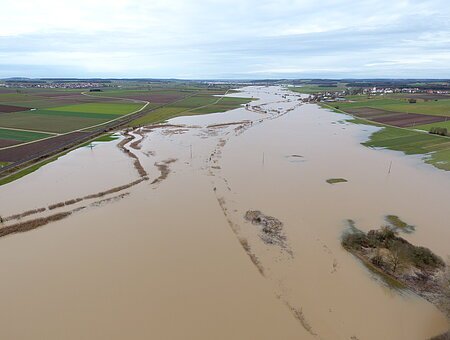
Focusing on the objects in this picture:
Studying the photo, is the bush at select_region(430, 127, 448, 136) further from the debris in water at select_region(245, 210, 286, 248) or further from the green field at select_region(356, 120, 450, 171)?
the debris in water at select_region(245, 210, 286, 248)

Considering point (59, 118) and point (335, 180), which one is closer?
point (335, 180)

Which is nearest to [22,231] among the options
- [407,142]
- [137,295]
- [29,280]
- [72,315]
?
[29,280]

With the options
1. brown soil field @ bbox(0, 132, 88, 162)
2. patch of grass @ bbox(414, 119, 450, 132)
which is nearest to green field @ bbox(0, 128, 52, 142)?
brown soil field @ bbox(0, 132, 88, 162)

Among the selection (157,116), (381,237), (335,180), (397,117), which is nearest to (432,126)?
(397,117)

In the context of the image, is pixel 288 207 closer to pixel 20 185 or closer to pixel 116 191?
pixel 116 191

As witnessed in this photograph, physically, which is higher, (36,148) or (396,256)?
(396,256)

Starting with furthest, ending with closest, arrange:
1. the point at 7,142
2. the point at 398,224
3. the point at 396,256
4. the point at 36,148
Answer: the point at 7,142 → the point at 36,148 → the point at 398,224 → the point at 396,256

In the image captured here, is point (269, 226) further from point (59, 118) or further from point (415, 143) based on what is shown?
point (59, 118)
